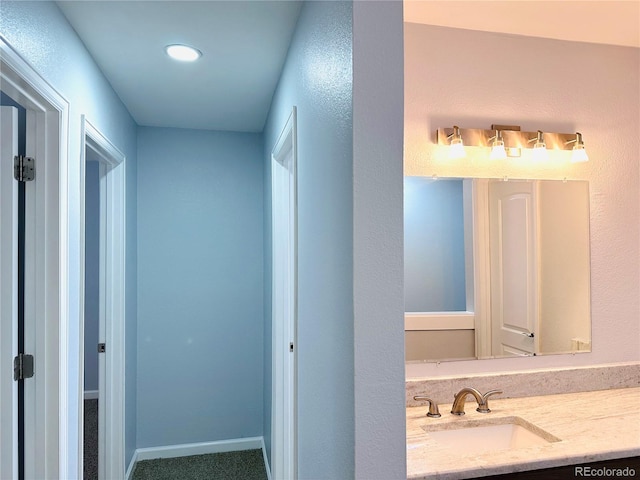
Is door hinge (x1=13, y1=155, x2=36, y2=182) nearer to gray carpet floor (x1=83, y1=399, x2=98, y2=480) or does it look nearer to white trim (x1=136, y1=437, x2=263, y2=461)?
gray carpet floor (x1=83, y1=399, x2=98, y2=480)

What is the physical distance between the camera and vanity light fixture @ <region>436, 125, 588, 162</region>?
6.20ft

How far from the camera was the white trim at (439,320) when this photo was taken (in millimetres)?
1865

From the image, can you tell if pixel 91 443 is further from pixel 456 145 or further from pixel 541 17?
pixel 541 17

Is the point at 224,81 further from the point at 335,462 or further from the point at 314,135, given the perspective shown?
the point at 335,462

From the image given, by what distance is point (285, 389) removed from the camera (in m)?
2.37

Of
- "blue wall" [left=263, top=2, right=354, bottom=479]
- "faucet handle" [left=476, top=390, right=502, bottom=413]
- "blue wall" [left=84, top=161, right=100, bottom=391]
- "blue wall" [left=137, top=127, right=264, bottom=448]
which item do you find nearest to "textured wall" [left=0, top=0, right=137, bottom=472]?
"blue wall" [left=137, top=127, right=264, bottom=448]

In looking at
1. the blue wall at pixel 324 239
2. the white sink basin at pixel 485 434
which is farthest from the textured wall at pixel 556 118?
the blue wall at pixel 324 239

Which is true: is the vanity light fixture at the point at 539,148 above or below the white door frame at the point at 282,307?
above

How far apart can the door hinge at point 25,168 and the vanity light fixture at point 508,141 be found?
1.58m

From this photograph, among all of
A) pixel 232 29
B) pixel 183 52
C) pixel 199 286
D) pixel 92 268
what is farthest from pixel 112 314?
pixel 92 268

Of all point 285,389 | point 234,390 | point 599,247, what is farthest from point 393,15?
point 234,390

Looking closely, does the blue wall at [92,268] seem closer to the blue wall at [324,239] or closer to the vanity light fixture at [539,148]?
the blue wall at [324,239]

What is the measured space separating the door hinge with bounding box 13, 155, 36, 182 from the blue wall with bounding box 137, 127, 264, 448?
61.1 inches

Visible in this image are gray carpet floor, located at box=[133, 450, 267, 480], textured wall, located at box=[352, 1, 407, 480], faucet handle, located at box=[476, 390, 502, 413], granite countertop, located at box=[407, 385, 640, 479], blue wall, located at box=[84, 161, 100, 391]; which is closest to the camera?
textured wall, located at box=[352, 1, 407, 480]
